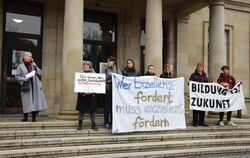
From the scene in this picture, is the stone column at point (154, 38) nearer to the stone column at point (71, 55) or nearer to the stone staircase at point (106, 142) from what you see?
the stone column at point (71, 55)

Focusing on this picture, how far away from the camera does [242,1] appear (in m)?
16.2

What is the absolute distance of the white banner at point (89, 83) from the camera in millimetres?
8023

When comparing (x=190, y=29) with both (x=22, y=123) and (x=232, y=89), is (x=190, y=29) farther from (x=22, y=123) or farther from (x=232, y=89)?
(x=22, y=123)

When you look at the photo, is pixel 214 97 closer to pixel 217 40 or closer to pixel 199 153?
pixel 199 153

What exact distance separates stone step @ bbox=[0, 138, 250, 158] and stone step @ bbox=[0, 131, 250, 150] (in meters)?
0.20

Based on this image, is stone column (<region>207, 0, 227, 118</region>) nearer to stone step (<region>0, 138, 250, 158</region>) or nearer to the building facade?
the building facade

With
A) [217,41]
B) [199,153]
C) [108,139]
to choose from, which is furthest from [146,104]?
[217,41]

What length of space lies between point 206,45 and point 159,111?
7762 millimetres

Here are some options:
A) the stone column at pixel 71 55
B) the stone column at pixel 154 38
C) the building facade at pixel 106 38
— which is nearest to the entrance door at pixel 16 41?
the building facade at pixel 106 38

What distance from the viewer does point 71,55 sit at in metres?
9.15

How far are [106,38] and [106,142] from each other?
7.04 m

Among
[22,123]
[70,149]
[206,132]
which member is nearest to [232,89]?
[206,132]

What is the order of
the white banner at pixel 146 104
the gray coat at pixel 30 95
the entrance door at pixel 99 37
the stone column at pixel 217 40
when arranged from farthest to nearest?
the entrance door at pixel 99 37 → the stone column at pixel 217 40 → the white banner at pixel 146 104 → the gray coat at pixel 30 95

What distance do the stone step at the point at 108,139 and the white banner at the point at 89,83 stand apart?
1261 mm
